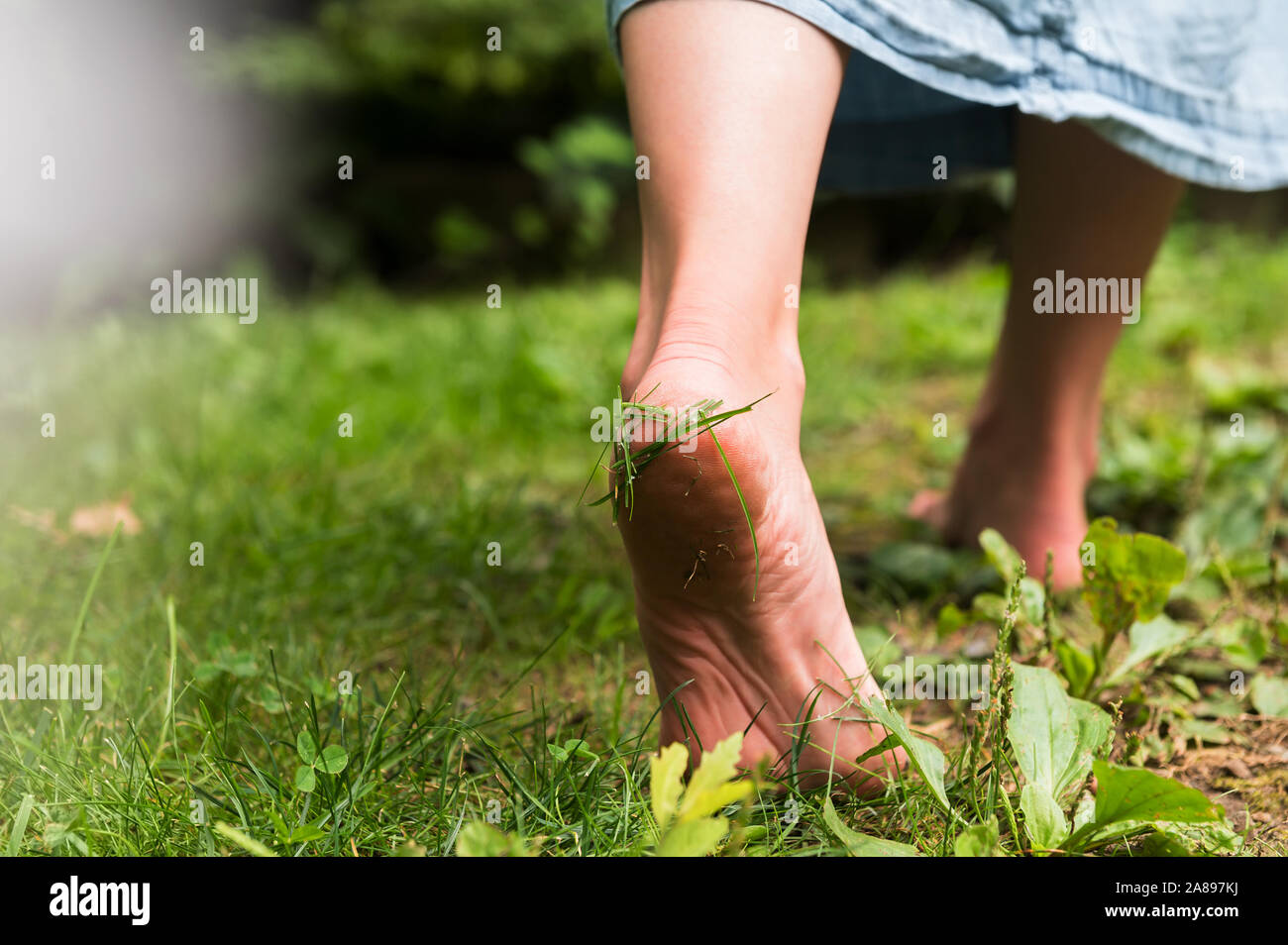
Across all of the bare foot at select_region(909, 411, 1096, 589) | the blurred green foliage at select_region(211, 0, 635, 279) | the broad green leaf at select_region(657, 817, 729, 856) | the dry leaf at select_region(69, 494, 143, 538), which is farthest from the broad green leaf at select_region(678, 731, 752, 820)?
the blurred green foliage at select_region(211, 0, 635, 279)

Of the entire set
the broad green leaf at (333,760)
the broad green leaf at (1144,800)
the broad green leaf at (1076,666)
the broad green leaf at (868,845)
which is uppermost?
the broad green leaf at (1076,666)

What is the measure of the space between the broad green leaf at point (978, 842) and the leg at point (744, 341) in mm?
134

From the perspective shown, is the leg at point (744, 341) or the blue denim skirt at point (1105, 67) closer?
the leg at point (744, 341)

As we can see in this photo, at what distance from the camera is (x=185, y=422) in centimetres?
234

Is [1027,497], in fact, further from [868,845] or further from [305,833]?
[305,833]

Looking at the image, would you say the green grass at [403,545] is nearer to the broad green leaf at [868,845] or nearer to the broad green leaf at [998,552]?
the broad green leaf at [868,845]

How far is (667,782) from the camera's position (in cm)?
77

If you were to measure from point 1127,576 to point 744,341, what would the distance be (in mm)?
531

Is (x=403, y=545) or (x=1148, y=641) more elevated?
(x=403, y=545)

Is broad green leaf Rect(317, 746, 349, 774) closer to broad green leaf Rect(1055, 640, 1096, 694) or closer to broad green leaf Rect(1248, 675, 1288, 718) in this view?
broad green leaf Rect(1055, 640, 1096, 694)

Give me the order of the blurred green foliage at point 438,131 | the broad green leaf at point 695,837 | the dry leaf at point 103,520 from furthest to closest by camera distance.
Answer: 1. the blurred green foliage at point 438,131
2. the dry leaf at point 103,520
3. the broad green leaf at point 695,837

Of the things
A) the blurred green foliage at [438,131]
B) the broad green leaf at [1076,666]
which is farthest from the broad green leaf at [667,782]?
the blurred green foliage at [438,131]

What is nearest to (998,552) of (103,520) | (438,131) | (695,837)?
(695,837)

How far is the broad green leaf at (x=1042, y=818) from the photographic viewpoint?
2.79 feet
